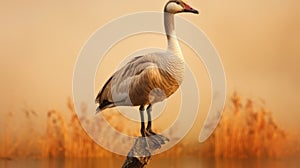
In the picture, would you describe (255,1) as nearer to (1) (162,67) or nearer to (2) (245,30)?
(2) (245,30)

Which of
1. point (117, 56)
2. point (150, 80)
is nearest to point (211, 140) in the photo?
point (117, 56)

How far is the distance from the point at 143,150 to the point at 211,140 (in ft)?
4.25

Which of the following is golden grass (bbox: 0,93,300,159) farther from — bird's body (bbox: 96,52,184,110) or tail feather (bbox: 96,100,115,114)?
bird's body (bbox: 96,52,184,110)

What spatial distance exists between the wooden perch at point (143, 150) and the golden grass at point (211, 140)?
1041 mm

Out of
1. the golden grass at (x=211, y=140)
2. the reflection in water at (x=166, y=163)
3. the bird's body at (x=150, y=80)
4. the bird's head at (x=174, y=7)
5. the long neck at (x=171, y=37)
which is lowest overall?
the reflection in water at (x=166, y=163)

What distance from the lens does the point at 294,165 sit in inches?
138

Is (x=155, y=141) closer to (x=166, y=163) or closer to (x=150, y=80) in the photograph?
(x=150, y=80)

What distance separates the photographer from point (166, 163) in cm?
352

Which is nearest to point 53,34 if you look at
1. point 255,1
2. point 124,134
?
point 124,134

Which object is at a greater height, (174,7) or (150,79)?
(174,7)

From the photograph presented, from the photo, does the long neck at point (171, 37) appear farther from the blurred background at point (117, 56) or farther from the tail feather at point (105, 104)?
the blurred background at point (117, 56)

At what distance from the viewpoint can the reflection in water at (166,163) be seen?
136 inches

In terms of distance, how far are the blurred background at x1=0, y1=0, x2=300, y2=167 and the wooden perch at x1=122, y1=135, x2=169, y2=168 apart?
1.02 metres

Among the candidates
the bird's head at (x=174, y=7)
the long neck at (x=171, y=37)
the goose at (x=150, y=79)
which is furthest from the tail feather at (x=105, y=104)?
the bird's head at (x=174, y=7)
